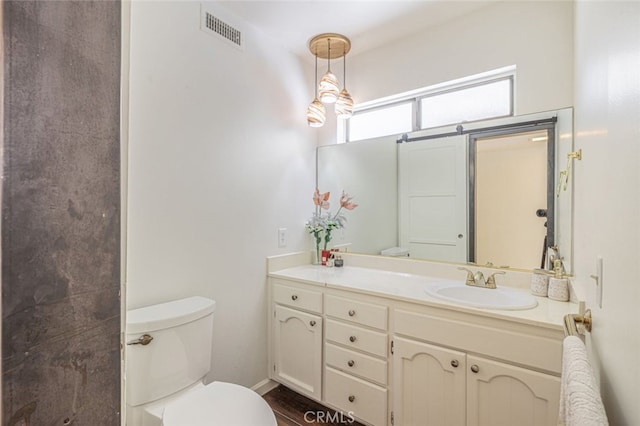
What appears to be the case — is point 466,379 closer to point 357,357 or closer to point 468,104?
point 357,357

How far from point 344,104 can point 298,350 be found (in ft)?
5.69

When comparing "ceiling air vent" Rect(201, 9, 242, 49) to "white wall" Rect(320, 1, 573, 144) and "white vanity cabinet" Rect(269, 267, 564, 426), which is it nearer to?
"white wall" Rect(320, 1, 573, 144)

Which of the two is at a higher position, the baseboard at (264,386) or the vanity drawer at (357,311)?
the vanity drawer at (357,311)

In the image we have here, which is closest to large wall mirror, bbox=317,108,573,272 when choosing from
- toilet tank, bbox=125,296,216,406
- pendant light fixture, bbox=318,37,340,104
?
pendant light fixture, bbox=318,37,340,104

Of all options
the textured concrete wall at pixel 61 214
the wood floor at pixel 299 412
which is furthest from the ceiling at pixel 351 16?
the wood floor at pixel 299 412

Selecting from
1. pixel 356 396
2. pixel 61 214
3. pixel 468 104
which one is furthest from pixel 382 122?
pixel 61 214

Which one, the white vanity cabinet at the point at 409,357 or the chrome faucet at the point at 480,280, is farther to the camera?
the chrome faucet at the point at 480,280

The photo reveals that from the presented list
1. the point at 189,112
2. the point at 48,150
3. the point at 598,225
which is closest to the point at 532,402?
the point at 598,225

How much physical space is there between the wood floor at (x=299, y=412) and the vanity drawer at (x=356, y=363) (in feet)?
0.91

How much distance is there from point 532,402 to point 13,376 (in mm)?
1581

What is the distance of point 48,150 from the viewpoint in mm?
344

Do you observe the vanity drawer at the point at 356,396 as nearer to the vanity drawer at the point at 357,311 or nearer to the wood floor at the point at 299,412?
the wood floor at the point at 299,412

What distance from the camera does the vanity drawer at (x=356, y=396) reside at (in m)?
1.58

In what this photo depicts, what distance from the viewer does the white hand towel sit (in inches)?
19.4
